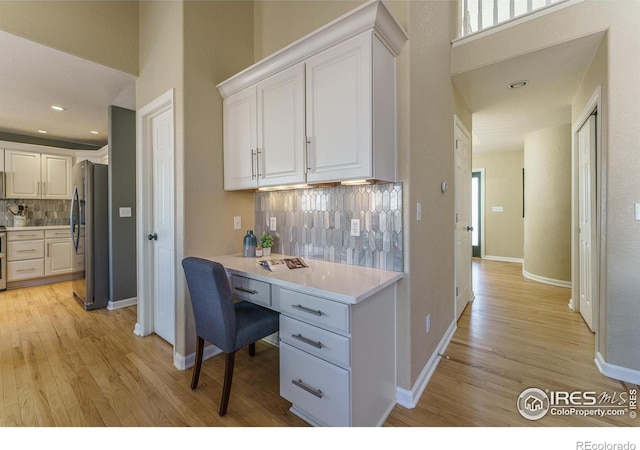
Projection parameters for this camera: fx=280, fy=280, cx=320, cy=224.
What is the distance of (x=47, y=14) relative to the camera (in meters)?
2.15

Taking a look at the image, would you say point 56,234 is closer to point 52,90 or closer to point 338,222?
point 52,90

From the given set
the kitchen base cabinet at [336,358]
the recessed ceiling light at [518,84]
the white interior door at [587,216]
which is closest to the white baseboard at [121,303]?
the kitchen base cabinet at [336,358]

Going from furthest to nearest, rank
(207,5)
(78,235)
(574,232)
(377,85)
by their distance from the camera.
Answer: (78,235) < (574,232) < (207,5) < (377,85)

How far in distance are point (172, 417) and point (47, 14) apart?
304cm

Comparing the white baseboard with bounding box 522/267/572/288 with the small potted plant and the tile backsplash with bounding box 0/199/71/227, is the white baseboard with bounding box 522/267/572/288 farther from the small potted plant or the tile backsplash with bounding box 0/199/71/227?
the tile backsplash with bounding box 0/199/71/227

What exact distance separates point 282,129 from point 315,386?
5.27 feet

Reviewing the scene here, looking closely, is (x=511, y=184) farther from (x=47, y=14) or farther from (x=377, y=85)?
(x=47, y=14)

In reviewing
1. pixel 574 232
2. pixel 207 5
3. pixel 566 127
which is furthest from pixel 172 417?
pixel 566 127

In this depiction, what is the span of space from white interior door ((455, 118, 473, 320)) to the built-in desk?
1.68 m

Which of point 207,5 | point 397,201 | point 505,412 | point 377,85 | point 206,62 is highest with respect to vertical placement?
point 207,5

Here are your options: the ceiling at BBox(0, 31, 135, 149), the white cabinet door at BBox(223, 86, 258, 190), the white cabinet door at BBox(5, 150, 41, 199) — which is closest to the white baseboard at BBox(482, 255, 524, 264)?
the white cabinet door at BBox(223, 86, 258, 190)

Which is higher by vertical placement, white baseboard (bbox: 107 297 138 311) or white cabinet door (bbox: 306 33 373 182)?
white cabinet door (bbox: 306 33 373 182)

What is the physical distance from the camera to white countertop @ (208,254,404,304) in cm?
133

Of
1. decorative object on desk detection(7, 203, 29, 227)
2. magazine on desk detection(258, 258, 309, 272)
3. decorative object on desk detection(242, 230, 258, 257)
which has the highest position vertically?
decorative object on desk detection(7, 203, 29, 227)
